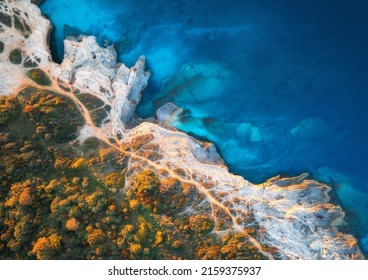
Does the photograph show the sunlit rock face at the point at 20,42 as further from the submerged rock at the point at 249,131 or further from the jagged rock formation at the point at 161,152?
the submerged rock at the point at 249,131

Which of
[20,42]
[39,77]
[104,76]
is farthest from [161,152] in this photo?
[20,42]

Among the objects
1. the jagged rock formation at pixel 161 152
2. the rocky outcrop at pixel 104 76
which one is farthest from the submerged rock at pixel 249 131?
the rocky outcrop at pixel 104 76

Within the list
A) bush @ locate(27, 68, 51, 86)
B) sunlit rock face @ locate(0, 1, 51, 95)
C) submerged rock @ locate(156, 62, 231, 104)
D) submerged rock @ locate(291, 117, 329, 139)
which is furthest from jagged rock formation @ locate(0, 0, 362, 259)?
submerged rock @ locate(291, 117, 329, 139)

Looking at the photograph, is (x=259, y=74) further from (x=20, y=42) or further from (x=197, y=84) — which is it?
(x=20, y=42)

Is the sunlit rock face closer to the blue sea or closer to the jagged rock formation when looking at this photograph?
the jagged rock formation

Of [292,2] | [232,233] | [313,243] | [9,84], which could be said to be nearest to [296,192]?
[313,243]

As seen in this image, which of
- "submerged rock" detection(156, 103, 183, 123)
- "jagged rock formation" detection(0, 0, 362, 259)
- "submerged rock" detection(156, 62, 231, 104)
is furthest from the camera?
"submerged rock" detection(156, 103, 183, 123)

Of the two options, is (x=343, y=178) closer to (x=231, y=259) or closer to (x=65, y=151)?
(x=231, y=259)
